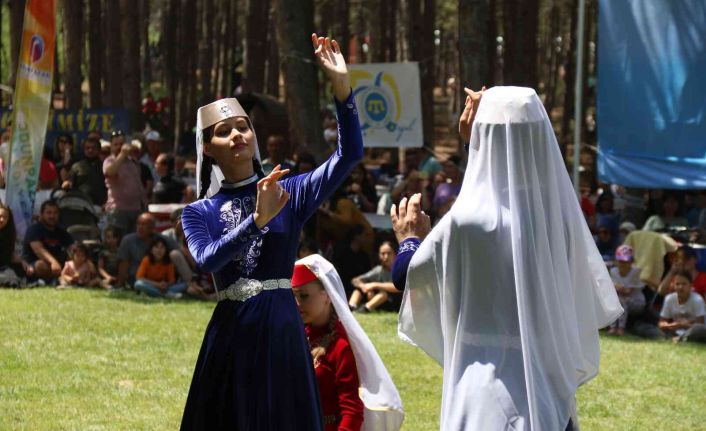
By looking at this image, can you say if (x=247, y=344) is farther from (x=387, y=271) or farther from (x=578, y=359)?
(x=387, y=271)

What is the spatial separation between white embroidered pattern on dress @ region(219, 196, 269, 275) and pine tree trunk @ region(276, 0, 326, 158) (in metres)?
12.4

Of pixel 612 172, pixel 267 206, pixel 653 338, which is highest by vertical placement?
pixel 267 206

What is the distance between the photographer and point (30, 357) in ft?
33.4

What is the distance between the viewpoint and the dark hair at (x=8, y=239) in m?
14.3

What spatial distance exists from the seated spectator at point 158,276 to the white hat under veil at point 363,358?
8885 millimetres

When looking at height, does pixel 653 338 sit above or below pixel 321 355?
below

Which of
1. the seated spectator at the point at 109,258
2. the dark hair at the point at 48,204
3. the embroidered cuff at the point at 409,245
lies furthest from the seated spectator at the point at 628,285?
the embroidered cuff at the point at 409,245

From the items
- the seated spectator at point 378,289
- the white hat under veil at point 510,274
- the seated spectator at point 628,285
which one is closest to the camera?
the white hat under veil at point 510,274

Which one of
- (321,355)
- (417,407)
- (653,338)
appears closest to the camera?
(321,355)

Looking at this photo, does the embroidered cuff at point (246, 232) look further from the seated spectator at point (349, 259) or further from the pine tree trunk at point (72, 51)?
the pine tree trunk at point (72, 51)

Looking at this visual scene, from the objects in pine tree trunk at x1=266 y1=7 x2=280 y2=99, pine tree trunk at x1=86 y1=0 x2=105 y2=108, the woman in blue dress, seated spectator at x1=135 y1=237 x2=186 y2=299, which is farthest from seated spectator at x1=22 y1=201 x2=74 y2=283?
pine tree trunk at x1=266 y1=7 x2=280 y2=99

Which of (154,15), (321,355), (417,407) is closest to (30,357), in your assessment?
(417,407)

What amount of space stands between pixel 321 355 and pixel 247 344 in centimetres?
74

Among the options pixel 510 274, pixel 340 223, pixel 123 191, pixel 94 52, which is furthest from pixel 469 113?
pixel 94 52
